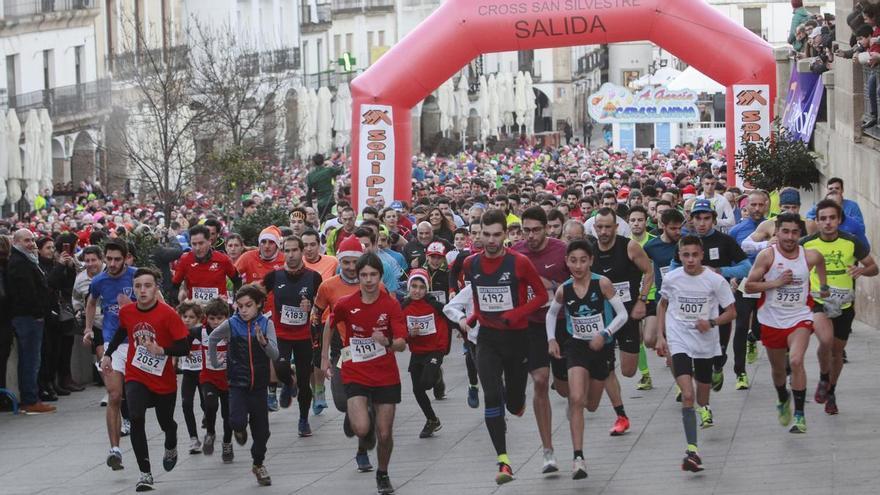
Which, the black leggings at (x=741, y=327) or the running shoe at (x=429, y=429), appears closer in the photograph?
the running shoe at (x=429, y=429)

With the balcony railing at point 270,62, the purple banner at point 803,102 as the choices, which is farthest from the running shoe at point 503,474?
the balcony railing at point 270,62

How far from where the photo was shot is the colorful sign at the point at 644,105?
46.9 metres

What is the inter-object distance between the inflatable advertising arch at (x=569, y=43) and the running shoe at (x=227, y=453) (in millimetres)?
12687

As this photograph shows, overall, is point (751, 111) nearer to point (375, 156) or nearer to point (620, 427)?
point (375, 156)

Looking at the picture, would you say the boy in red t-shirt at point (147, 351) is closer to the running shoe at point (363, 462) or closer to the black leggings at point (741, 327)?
the running shoe at point (363, 462)

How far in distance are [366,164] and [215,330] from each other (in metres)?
13.5

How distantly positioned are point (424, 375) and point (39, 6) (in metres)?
39.2

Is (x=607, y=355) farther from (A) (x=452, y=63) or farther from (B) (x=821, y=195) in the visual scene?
(A) (x=452, y=63)

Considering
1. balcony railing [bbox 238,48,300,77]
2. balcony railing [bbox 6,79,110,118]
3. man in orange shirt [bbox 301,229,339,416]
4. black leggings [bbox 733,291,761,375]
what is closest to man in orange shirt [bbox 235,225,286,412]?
man in orange shirt [bbox 301,229,339,416]

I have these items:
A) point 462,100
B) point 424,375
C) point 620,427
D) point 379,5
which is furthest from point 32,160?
point 379,5

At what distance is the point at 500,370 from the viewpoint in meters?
11.4

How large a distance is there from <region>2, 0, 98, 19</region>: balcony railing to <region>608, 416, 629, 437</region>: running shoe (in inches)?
1533

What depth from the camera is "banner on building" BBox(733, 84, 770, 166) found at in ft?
79.8

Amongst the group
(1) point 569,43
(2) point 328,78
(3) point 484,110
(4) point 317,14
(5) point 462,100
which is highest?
(4) point 317,14
